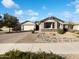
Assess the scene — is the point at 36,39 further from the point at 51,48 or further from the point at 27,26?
the point at 27,26

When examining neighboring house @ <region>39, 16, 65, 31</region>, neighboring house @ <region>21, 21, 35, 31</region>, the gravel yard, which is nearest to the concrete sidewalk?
the gravel yard

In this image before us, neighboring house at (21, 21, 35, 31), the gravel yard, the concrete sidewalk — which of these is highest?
neighboring house at (21, 21, 35, 31)

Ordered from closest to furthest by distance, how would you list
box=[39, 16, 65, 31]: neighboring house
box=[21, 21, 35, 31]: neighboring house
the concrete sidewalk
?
the concrete sidewalk, box=[39, 16, 65, 31]: neighboring house, box=[21, 21, 35, 31]: neighboring house

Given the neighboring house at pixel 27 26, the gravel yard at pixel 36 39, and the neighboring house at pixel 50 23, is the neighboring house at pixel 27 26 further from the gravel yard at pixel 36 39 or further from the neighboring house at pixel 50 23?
the gravel yard at pixel 36 39

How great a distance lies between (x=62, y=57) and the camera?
34.8ft

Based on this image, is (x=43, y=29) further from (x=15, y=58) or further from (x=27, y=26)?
(x=15, y=58)

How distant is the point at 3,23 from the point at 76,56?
4315cm

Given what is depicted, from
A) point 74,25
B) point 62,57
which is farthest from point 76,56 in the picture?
point 74,25

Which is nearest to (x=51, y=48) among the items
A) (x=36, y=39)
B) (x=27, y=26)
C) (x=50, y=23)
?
(x=36, y=39)

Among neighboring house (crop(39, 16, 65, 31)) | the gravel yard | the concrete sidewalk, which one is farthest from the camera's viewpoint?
neighboring house (crop(39, 16, 65, 31))

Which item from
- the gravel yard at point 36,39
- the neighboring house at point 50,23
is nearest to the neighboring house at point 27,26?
the neighboring house at point 50,23

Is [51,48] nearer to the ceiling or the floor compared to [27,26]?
nearer to the floor

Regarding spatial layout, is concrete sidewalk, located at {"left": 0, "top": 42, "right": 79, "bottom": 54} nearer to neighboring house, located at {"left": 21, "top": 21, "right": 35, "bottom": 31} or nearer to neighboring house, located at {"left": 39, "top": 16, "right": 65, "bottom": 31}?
neighboring house, located at {"left": 39, "top": 16, "right": 65, "bottom": 31}

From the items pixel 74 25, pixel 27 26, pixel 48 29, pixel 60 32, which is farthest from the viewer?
pixel 27 26
